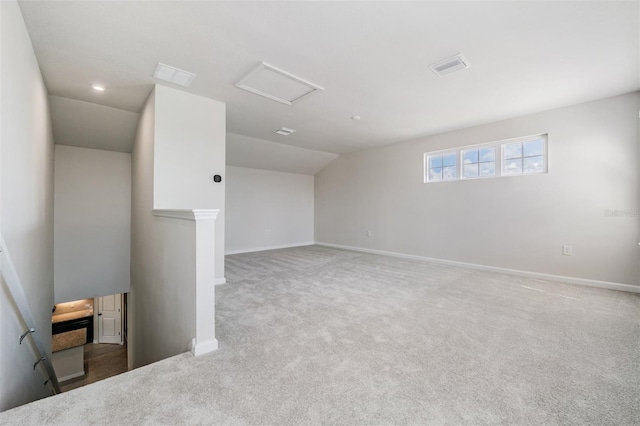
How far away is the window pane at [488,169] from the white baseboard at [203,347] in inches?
181

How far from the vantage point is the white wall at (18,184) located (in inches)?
61.9

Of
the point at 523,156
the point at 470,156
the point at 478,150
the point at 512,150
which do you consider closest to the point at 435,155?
the point at 470,156

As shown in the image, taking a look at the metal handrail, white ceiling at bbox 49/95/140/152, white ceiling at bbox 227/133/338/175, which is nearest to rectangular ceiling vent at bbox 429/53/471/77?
the metal handrail

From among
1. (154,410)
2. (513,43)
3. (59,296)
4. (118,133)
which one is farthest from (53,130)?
(513,43)

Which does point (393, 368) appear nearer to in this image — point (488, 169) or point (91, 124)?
point (488, 169)

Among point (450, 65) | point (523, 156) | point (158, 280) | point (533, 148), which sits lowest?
point (158, 280)

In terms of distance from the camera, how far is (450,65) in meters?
2.47

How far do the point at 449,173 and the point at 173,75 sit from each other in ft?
14.8

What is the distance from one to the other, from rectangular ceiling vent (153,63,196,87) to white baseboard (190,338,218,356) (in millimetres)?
2550

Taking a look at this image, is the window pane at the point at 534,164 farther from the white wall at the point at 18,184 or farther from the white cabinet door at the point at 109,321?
the white cabinet door at the point at 109,321

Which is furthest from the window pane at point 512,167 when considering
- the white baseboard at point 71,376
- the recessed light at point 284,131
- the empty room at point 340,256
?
the white baseboard at point 71,376

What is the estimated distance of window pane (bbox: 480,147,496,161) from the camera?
424cm

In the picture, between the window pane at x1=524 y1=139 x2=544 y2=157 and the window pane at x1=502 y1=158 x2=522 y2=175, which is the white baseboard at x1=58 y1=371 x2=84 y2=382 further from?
the window pane at x1=524 y1=139 x2=544 y2=157

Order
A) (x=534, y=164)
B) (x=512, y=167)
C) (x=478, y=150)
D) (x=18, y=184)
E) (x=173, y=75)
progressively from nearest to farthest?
(x=18, y=184) < (x=173, y=75) < (x=534, y=164) < (x=512, y=167) < (x=478, y=150)
